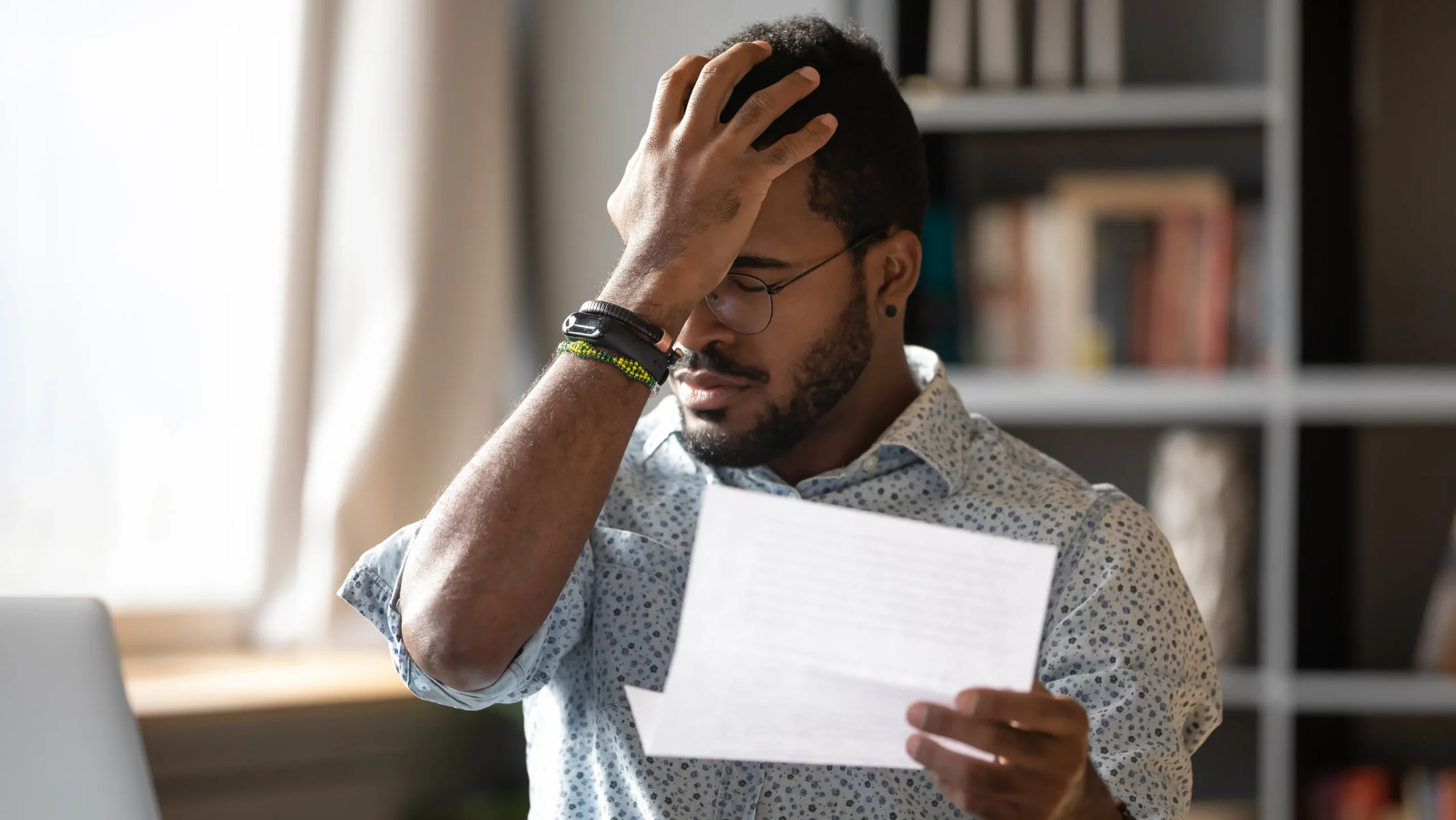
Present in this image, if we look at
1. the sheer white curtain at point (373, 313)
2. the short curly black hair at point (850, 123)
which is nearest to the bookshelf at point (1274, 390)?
the sheer white curtain at point (373, 313)

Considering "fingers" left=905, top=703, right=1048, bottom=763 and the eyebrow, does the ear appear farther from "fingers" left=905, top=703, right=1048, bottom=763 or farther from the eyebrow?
"fingers" left=905, top=703, right=1048, bottom=763

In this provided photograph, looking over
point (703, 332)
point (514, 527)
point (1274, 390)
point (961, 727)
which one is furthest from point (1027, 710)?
point (1274, 390)

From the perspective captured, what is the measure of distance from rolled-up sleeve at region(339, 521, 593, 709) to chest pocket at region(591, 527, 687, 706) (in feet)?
0.06

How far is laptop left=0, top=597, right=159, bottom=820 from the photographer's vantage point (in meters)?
1.07

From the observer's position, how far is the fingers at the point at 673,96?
1.11 meters

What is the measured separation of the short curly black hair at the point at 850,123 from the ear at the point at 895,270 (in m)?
0.02

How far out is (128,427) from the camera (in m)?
1.98

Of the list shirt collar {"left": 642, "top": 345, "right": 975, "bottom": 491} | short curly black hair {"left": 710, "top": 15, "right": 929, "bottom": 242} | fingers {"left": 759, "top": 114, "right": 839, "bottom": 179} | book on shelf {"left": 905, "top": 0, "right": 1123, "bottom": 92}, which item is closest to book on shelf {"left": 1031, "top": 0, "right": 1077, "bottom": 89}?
book on shelf {"left": 905, "top": 0, "right": 1123, "bottom": 92}

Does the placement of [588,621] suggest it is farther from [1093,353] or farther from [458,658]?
[1093,353]

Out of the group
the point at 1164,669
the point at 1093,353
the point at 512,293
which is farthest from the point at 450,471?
the point at 1164,669

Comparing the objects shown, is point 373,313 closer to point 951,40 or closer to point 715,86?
point 951,40

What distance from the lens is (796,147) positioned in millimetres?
1115

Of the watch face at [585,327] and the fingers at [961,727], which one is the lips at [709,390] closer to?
the watch face at [585,327]

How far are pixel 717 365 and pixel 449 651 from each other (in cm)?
35
